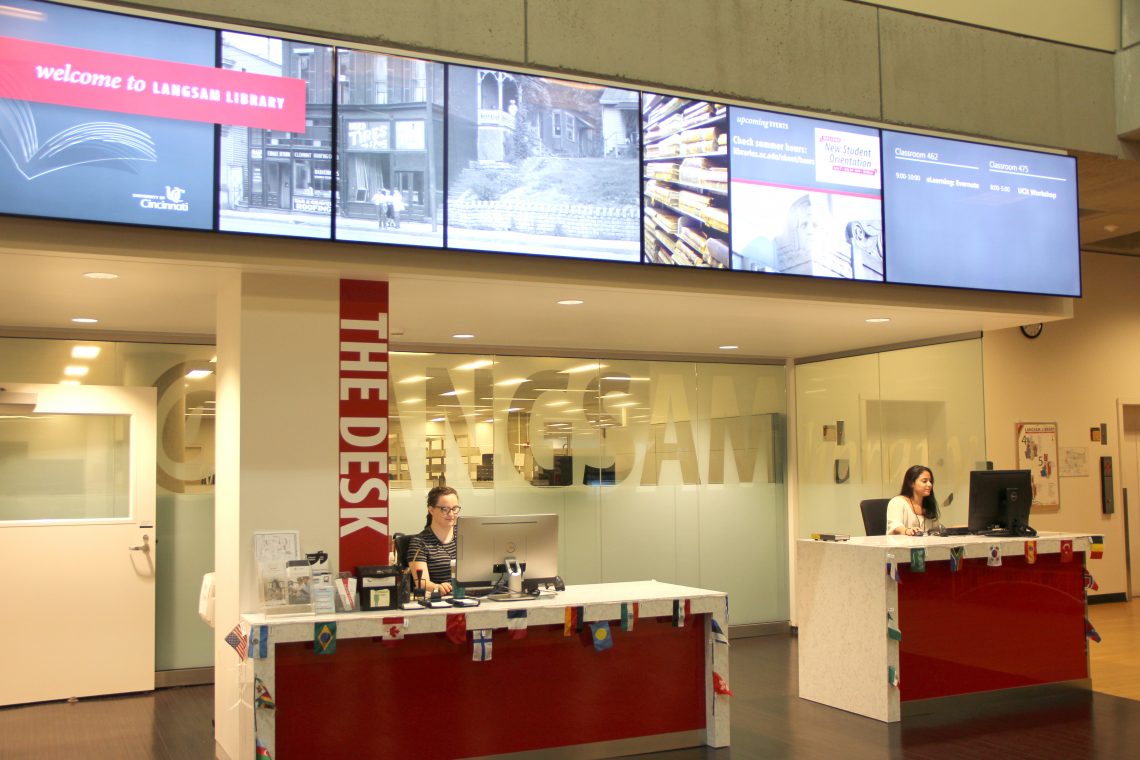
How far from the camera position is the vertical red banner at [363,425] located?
5.76 m

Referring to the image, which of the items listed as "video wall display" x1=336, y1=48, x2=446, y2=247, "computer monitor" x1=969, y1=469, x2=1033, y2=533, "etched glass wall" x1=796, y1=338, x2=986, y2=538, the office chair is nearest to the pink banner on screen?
"video wall display" x1=336, y1=48, x2=446, y2=247

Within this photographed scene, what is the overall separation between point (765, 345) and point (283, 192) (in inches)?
205

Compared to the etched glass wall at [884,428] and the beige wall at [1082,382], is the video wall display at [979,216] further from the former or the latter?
the beige wall at [1082,382]

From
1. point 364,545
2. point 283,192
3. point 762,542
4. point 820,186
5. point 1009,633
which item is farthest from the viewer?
point 762,542

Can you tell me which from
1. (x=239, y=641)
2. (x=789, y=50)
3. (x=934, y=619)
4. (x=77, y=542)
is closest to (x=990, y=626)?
(x=934, y=619)

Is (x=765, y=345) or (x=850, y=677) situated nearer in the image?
(x=850, y=677)

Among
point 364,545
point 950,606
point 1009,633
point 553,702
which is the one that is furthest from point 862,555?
point 364,545

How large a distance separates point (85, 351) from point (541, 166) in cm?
420

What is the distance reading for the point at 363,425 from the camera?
5805mm

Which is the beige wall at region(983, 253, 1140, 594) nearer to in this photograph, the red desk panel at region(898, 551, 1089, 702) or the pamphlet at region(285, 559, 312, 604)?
the red desk panel at region(898, 551, 1089, 702)

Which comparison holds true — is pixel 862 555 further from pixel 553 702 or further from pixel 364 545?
pixel 364 545

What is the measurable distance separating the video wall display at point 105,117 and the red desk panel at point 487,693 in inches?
93.7

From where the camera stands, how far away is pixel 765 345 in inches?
368

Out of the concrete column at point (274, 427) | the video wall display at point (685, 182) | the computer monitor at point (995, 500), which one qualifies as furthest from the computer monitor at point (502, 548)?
the computer monitor at point (995, 500)
